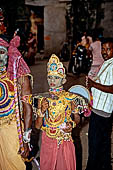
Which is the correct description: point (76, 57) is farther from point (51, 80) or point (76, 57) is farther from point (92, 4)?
point (51, 80)

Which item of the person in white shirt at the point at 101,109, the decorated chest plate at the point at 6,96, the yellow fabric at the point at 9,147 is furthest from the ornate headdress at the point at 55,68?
the yellow fabric at the point at 9,147

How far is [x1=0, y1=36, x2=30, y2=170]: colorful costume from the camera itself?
2656 mm

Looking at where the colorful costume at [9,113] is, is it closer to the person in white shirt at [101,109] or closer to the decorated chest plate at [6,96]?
the decorated chest plate at [6,96]

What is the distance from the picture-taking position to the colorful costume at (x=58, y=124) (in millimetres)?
2846

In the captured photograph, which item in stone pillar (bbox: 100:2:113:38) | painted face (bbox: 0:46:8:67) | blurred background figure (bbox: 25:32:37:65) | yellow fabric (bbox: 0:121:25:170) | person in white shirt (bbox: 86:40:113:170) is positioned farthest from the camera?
stone pillar (bbox: 100:2:113:38)

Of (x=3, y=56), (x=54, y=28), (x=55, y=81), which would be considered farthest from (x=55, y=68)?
(x=54, y=28)

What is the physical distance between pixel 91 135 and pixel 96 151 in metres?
0.23

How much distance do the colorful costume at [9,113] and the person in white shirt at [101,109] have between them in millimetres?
1007

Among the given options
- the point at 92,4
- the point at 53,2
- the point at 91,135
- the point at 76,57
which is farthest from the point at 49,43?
the point at 91,135

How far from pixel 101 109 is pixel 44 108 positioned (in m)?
0.86

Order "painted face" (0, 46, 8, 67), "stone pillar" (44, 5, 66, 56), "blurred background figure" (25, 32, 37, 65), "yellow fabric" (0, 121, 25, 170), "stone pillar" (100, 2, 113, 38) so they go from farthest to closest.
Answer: "stone pillar" (100, 2, 113, 38)
"stone pillar" (44, 5, 66, 56)
"blurred background figure" (25, 32, 37, 65)
"yellow fabric" (0, 121, 25, 170)
"painted face" (0, 46, 8, 67)

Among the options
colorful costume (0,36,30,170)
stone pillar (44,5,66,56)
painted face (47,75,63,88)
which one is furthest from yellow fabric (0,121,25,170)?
stone pillar (44,5,66,56)

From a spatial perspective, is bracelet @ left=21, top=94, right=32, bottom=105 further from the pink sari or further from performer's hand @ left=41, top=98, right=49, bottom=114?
the pink sari

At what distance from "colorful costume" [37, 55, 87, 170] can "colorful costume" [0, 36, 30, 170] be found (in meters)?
0.33
